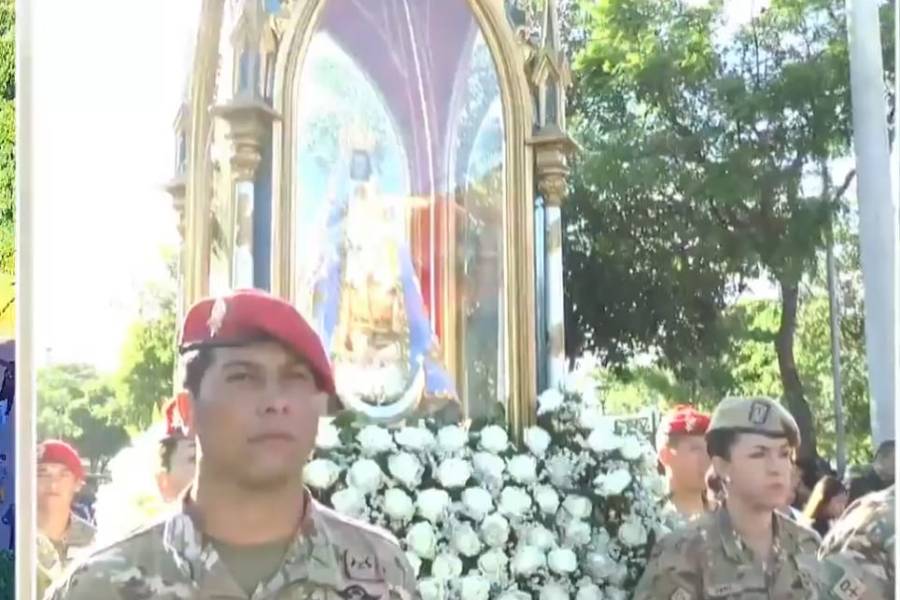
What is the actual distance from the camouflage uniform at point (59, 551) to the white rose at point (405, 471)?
30 centimetres

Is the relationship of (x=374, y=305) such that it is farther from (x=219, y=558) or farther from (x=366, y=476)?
(x=219, y=558)

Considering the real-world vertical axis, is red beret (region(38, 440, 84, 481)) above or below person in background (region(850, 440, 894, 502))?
above

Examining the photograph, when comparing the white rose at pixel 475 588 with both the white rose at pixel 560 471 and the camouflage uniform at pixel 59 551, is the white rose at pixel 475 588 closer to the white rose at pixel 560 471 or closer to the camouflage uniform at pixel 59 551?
the white rose at pixel 560 471

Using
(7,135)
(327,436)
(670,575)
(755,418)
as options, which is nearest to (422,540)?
(327,436)

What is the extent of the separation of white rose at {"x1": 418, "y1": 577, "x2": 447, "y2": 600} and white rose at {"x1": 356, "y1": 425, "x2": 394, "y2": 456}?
133 millimetres

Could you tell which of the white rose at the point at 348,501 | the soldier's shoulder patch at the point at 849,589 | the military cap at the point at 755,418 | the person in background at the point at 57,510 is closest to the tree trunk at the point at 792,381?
the military cap at the point at 755,418

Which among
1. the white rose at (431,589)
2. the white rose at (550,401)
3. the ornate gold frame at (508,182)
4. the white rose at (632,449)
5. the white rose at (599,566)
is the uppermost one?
the ornate gold frame at (508,182)

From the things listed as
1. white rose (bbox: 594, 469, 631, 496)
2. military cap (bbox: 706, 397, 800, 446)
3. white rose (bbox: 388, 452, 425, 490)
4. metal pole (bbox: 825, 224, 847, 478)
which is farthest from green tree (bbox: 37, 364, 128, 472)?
metal pole (bbox: 825, 224, 847, 478)

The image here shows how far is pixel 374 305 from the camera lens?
3.46 ft

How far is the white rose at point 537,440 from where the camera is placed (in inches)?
41.5

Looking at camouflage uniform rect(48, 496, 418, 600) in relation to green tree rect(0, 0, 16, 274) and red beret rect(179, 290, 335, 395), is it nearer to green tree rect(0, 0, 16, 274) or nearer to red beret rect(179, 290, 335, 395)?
red beret rect(179, 290, 335, 395)

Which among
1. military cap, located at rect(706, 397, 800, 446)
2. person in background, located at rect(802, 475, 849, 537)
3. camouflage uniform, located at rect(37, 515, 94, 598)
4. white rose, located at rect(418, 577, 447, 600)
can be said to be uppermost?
military cap, located at rect(706, 397, 800, 446)

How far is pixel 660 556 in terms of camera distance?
1.04 metres

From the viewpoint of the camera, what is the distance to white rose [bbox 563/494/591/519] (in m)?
1.04
